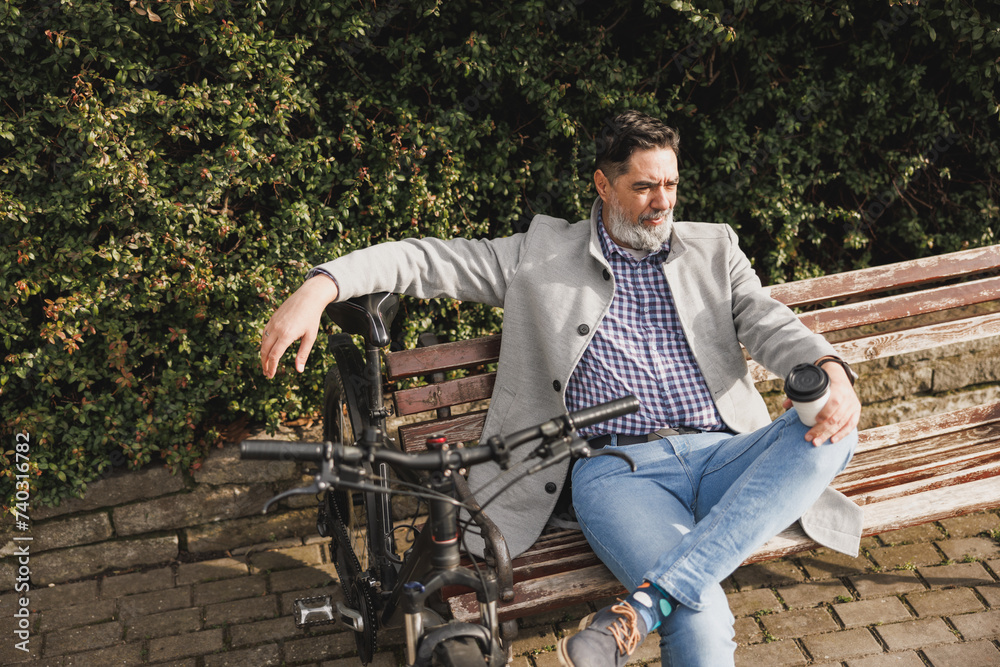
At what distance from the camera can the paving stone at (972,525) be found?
3.77 metres

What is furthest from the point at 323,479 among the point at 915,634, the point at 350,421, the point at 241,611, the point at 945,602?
the point at 945,602

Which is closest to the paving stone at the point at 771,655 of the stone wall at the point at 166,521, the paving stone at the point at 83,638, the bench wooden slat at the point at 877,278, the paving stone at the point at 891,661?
the paving stone at the point at 891,661

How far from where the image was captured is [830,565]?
141 inches

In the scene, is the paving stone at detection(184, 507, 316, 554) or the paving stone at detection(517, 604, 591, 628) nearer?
the paving stone at detection(517, 604, 591, 628)

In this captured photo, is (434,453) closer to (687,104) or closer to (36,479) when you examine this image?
(36,479)

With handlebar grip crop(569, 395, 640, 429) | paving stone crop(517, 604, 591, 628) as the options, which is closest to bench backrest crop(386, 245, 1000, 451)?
paving stone crop(517, 604, 591, 628)

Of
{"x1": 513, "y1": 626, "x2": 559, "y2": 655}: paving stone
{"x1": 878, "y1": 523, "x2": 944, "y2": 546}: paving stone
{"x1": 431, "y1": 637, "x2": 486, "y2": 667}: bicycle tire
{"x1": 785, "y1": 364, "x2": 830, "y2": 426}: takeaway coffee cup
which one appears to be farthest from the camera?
{"x1": 878, "y1": 523, "x2": 944, "y2": 546}: paving stone

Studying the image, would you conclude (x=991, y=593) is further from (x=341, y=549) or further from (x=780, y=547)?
(x=341, y=549)

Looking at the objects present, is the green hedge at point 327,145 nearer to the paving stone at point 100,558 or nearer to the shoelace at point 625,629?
the paving stone at point 100,558

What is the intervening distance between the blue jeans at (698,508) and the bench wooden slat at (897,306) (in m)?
1.00

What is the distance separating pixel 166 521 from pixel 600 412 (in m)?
2.84

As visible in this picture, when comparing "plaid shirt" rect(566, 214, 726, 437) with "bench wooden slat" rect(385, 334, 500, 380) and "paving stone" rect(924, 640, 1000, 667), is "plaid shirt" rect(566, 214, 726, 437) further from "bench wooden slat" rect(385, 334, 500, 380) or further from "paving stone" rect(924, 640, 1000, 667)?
"paving stone" rect(924, 640, 1000, 667)

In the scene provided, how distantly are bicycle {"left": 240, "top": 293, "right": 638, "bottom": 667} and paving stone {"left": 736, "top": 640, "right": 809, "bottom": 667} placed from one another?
3.44 ft

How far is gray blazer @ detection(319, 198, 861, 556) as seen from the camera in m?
2.98
